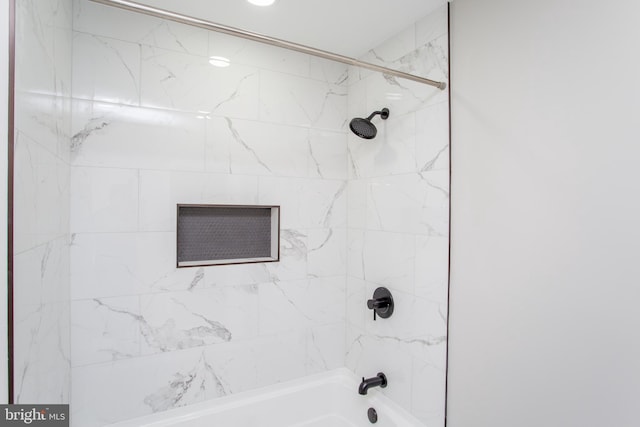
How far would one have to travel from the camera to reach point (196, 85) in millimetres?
1748

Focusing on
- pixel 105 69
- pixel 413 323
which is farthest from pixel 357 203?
pixel 105 69

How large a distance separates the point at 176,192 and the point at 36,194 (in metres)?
0.77

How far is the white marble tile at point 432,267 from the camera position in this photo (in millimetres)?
1545

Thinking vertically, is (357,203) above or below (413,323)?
above

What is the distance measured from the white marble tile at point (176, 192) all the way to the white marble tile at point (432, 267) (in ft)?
3.35

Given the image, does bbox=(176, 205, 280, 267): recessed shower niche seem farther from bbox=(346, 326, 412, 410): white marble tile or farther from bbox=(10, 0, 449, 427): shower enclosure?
bbox=(346, 326, 412, 410): white marble tile

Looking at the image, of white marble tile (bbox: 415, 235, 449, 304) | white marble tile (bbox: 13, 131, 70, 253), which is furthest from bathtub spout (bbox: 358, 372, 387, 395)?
white marble tile (bbox: 13, 131, 70, 253)

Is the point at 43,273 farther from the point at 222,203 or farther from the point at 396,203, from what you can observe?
the point at 396,203

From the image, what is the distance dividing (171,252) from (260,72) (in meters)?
1.14

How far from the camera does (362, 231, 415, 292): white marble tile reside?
5.71 feet

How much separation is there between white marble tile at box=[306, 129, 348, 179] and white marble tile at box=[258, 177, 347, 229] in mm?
58

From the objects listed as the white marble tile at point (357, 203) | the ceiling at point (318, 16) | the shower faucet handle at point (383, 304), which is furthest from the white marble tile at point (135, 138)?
the shower faucet handle at point (383, 304)

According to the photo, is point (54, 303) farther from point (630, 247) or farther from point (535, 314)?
point (630, 247)

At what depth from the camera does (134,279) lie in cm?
162
